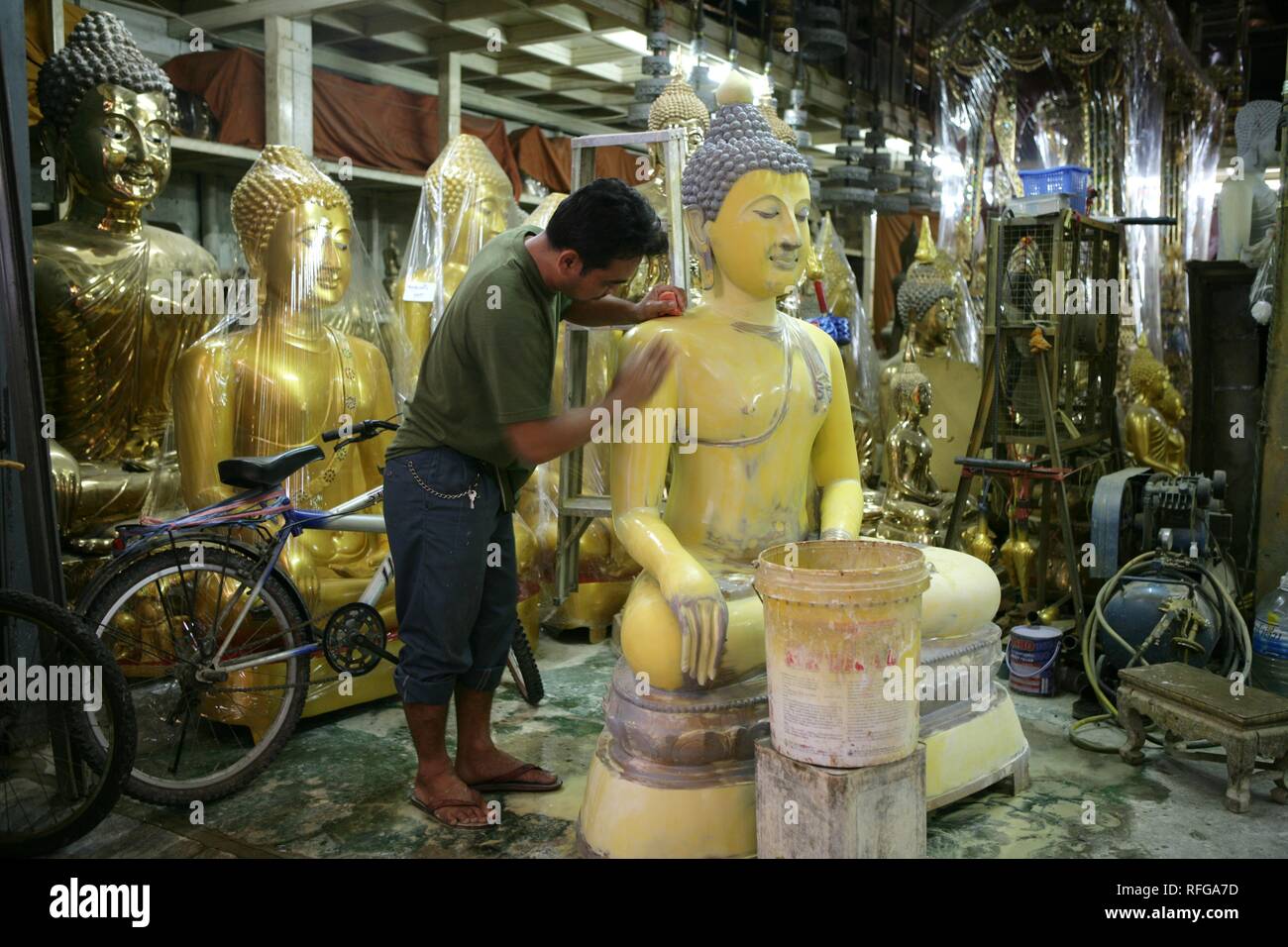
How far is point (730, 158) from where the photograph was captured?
297 centimetres

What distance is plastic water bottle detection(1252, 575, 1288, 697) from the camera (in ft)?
12.5

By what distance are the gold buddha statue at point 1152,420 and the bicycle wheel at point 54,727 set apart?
5409 mm

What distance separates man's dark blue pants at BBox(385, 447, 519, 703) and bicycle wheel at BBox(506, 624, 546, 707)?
963 millimetres

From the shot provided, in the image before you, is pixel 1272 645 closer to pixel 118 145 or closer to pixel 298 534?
pixel 298 534

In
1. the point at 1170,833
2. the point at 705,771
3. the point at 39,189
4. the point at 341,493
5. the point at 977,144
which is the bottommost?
the point at 1170,833

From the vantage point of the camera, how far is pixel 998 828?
10.4 ft

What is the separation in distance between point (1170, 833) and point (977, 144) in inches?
292

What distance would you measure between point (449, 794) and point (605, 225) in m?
1.73

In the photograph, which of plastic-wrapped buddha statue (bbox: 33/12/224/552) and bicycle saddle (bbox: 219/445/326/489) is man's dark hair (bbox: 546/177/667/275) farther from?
plastic-wrapped buddha statue (bbox: 33/12/224/552)

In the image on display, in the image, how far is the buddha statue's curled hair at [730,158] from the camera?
116 inches

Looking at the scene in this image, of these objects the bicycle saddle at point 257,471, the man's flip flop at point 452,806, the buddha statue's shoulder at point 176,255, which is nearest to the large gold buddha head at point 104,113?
the buddha statue's shoulder at point 176,255

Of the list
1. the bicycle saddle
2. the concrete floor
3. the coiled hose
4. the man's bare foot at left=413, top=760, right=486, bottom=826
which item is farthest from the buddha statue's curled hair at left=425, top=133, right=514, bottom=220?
the coiled hose
